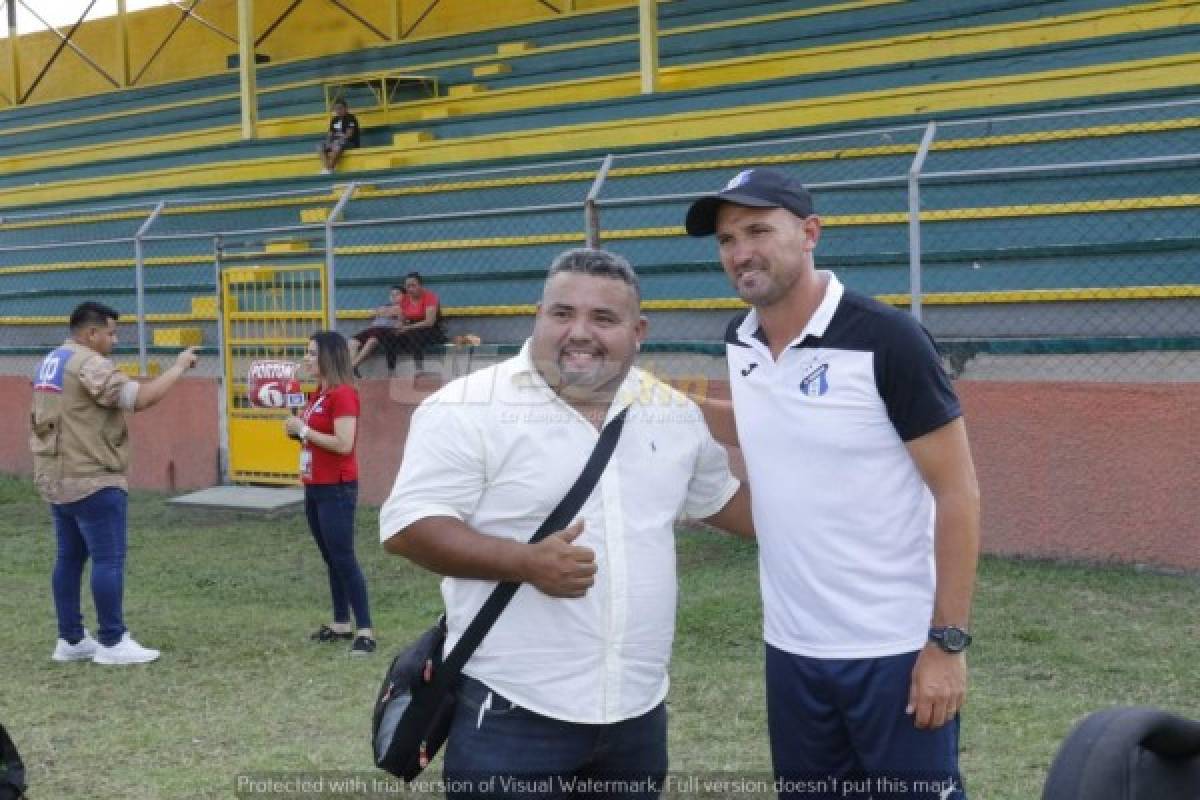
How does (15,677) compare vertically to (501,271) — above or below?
below

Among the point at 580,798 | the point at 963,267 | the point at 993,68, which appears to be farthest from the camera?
the point at 993,68

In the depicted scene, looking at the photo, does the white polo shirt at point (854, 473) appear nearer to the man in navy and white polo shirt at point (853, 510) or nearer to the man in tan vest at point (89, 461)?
the man in navy and white polo shirt at point (853, 510)

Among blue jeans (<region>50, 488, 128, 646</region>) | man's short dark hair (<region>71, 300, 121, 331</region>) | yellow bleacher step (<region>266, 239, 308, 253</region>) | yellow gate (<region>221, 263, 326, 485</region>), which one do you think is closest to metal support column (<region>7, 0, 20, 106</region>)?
yellow bleacher step (<region>266, 239, 308, 253</region>)

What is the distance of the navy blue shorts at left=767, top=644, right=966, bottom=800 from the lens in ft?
10.7

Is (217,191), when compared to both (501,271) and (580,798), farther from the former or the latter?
(580,798)

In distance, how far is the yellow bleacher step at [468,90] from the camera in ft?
53.8

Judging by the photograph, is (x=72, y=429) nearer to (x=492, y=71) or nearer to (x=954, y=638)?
(x=954, y=638)

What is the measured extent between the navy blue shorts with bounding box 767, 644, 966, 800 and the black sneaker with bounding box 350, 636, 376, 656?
15.4 feet

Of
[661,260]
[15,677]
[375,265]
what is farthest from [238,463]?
[15,677]

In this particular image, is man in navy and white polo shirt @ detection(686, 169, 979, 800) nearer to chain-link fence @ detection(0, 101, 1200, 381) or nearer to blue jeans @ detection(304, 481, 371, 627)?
blue jeans @ detection(304, 481, 371, 627)

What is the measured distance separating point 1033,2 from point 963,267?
11.7 ft

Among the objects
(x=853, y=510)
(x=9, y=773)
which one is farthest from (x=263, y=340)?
(x=853, y=510)

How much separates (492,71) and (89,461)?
1001 cm

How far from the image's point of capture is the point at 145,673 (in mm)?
7688
